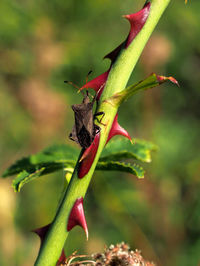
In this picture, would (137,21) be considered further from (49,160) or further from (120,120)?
(120,120)

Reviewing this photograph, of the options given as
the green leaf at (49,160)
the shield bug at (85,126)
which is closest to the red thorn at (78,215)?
the shield bug at (85,126)

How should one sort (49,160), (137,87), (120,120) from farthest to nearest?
(120,120) < (49,160) < (137,87)

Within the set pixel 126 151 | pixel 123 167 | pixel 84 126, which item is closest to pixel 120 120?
pixel 126 151

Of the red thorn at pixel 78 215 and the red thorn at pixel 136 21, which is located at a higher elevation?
the red thorn at pixel 136 21

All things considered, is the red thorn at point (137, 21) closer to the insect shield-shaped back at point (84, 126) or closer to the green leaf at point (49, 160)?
the insect shield-shaped back at point (84, 126)

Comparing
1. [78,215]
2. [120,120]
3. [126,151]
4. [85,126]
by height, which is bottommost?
[78,215]

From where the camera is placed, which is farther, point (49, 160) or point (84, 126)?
point (49, 160)
